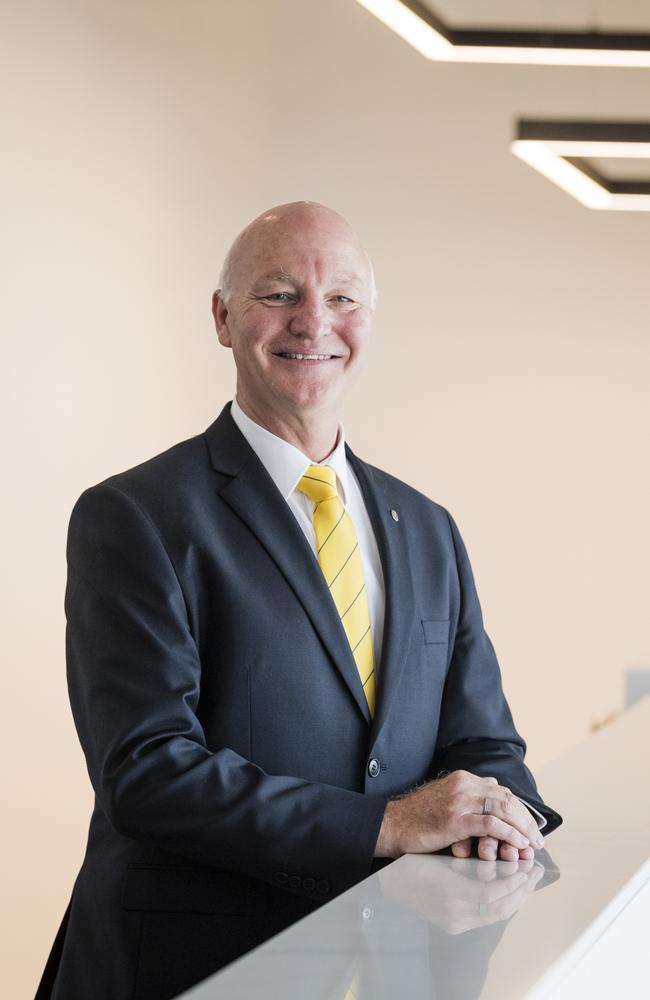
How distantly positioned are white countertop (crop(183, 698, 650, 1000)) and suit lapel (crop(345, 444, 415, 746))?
0.99 feet

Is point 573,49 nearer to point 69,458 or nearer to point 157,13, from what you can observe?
point 69,458

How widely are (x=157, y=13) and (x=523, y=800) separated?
4.67 meters

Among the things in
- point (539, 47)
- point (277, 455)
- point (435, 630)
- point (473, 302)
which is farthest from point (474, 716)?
point (473, 302)

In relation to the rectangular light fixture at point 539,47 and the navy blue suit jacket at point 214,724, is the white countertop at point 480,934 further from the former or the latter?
the rectangular light fixture at point 539,47

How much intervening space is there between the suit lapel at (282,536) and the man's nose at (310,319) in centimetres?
20

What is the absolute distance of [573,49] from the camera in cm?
299

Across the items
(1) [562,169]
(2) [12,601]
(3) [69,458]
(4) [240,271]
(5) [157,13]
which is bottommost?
(2) [12,601]

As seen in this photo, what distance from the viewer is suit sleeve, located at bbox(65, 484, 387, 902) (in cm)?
169

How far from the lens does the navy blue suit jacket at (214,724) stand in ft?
5.58

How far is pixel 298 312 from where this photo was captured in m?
2.10

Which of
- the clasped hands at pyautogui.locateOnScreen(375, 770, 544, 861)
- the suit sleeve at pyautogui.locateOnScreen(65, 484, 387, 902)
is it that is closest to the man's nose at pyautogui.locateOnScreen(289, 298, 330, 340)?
the suit sleeve at pyautogui.locateOnScreen(65, 484, 387, 902)

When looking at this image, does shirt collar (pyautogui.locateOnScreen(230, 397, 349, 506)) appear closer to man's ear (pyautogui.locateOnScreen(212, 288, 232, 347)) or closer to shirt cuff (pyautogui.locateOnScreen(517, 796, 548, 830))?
man's ear (pyautogui.locateOnScreen(212, 288, 232, 347))

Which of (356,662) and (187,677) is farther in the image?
(356,662)

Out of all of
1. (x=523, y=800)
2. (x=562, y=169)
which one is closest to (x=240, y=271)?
(x=523, y=800)
